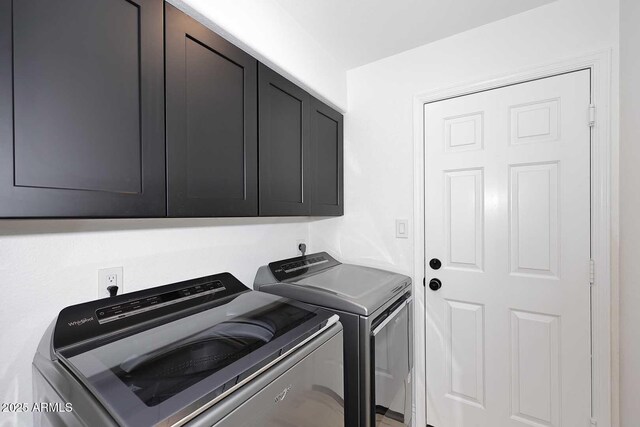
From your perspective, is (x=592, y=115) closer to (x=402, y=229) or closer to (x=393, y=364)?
(x=402, y=229)

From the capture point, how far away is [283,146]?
4.95ft

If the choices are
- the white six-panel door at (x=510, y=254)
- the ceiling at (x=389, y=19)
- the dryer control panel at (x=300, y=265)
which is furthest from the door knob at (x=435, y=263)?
the ceiling at (x=389, y=19)

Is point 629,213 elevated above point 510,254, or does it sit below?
above

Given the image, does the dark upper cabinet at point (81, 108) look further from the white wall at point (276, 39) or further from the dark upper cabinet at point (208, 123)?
the white wall at point (276, 39)

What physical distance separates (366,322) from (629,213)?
1224mm

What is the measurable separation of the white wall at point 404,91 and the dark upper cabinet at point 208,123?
0.97 m

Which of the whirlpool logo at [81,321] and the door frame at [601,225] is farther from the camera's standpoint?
the door frame at [601,225]

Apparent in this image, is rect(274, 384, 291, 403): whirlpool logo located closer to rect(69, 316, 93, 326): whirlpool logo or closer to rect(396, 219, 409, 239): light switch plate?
rect(69, 316, 93, 326): whirlpool logo

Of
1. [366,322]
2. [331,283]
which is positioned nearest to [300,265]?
[331,283]

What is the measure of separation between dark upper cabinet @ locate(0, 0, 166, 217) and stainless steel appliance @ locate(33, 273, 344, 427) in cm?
43

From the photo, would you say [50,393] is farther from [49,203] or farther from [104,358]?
[49,203]

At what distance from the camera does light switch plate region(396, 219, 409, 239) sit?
6.13 feet

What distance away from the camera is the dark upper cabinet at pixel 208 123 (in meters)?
0.99

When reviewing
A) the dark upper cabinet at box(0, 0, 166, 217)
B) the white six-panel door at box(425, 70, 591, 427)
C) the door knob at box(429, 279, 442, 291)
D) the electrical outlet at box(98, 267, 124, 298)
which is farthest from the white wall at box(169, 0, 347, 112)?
the door knob at box(429, 279, 442, 291)
